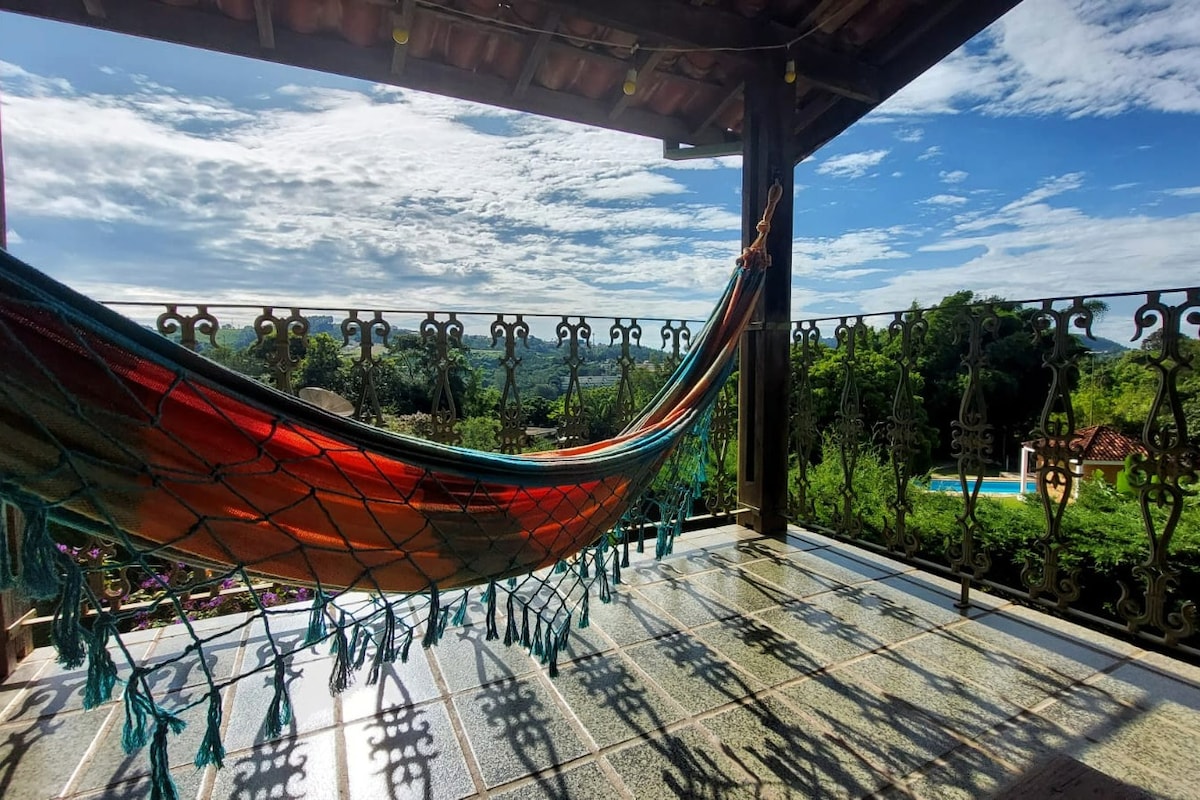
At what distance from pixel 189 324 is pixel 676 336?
2104 millimetres

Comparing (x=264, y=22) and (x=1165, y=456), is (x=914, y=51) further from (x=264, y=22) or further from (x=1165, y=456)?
(x=264, y=22)

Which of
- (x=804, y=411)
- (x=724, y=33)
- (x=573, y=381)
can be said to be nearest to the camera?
(x=724, y=33)

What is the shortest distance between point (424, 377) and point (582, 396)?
78 centimetres

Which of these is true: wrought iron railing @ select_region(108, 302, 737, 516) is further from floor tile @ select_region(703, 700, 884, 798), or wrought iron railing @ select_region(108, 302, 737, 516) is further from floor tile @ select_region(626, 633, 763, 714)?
floor tile @ select_region(703, 700, 884, 798)

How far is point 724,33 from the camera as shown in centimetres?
243

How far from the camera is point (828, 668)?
1.63 metres

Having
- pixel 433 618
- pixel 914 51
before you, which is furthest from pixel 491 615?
pixel 914 51

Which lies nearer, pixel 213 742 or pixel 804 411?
pixel 213 742

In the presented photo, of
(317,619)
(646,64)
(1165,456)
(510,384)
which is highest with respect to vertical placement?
(646,64)

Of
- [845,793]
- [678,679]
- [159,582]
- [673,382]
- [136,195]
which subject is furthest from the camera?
[136,195]

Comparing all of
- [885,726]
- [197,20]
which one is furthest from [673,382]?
[197,20]

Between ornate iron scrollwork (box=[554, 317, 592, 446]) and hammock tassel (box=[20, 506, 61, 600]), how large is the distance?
6.57ft

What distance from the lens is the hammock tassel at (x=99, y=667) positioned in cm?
77

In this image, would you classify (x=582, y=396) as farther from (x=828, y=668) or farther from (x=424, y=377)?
(x=828, y=668)
